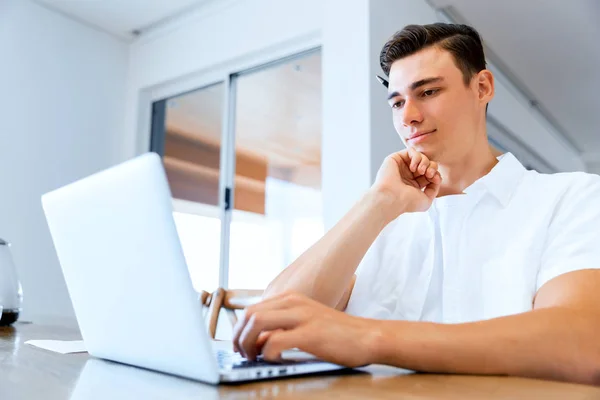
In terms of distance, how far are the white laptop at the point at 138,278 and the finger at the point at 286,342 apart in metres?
0.01

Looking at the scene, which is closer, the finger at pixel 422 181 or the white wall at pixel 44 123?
the finger at pixel 422 181

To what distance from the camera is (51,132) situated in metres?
3.32

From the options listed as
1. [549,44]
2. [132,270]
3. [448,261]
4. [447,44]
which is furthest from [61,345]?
[549,44]

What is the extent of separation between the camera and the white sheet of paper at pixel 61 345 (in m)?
0.80

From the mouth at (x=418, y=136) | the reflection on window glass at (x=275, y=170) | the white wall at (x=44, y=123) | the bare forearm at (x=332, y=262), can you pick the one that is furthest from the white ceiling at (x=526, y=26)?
the bare forearm at (x=332, y=262)

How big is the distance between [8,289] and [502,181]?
116 centimetres

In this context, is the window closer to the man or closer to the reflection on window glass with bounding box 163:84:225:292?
the reflection on window glass with bounding box 163:84:225:292

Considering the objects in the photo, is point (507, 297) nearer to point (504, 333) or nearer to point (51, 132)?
point (504, 333)

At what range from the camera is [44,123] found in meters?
3.29

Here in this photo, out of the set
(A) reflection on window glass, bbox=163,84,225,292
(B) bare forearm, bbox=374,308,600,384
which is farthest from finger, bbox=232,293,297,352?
(A) reflection on window glass, bbox=163,84,225,292

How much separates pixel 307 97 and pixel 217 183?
0.84 meters

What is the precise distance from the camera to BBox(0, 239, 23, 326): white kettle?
1.22m

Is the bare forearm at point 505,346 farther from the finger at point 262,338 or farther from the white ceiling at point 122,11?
the white ceiling at point 122,11

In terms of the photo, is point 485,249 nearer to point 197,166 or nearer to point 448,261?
point 448,261
